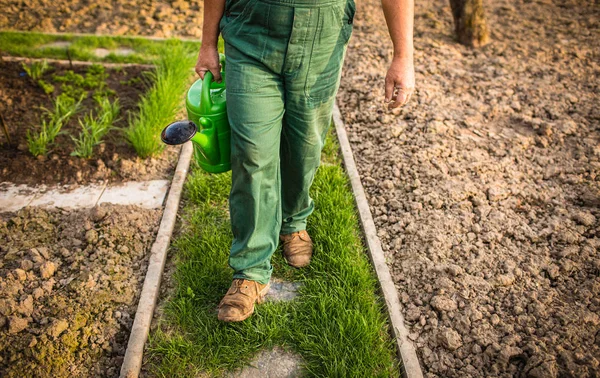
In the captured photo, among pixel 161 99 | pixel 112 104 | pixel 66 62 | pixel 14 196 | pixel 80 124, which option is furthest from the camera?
pixel 66 62

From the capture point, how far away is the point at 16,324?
2.34m

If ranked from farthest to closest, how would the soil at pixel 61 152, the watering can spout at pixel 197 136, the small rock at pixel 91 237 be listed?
the soil at pixel 61 152 → the small rock at pixel 91 237 → the watering can spout at pixel 197 136

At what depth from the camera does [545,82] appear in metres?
4.50

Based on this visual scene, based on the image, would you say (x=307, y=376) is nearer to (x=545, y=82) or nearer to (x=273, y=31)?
(x=273, y=31)

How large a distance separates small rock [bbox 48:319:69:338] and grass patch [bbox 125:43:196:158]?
1.52m

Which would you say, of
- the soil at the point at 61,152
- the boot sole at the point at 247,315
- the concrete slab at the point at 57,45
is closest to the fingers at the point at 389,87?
the boot sole at the point at 247,315

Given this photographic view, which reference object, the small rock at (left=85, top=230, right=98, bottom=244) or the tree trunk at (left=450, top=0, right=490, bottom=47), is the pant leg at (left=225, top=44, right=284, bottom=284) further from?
the tree trunk at (left=450, top=0, right=490, bottom=47)

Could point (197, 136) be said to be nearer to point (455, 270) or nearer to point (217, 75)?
point (217, 75)

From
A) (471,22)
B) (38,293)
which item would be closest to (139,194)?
(38,293)

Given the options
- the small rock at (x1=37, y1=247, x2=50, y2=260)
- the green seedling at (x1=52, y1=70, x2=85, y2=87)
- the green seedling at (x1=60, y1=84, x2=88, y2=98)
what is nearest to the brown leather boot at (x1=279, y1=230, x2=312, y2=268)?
the small rock at (x1=37, y1=247, x2=50, y2=260)

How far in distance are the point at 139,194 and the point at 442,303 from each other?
6.82 ft

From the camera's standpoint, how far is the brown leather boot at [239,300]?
2.37 metres

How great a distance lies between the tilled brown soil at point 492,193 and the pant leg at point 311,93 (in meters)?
0.86

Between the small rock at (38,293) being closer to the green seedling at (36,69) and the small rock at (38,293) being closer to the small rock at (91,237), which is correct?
the small rock at (91,237)
